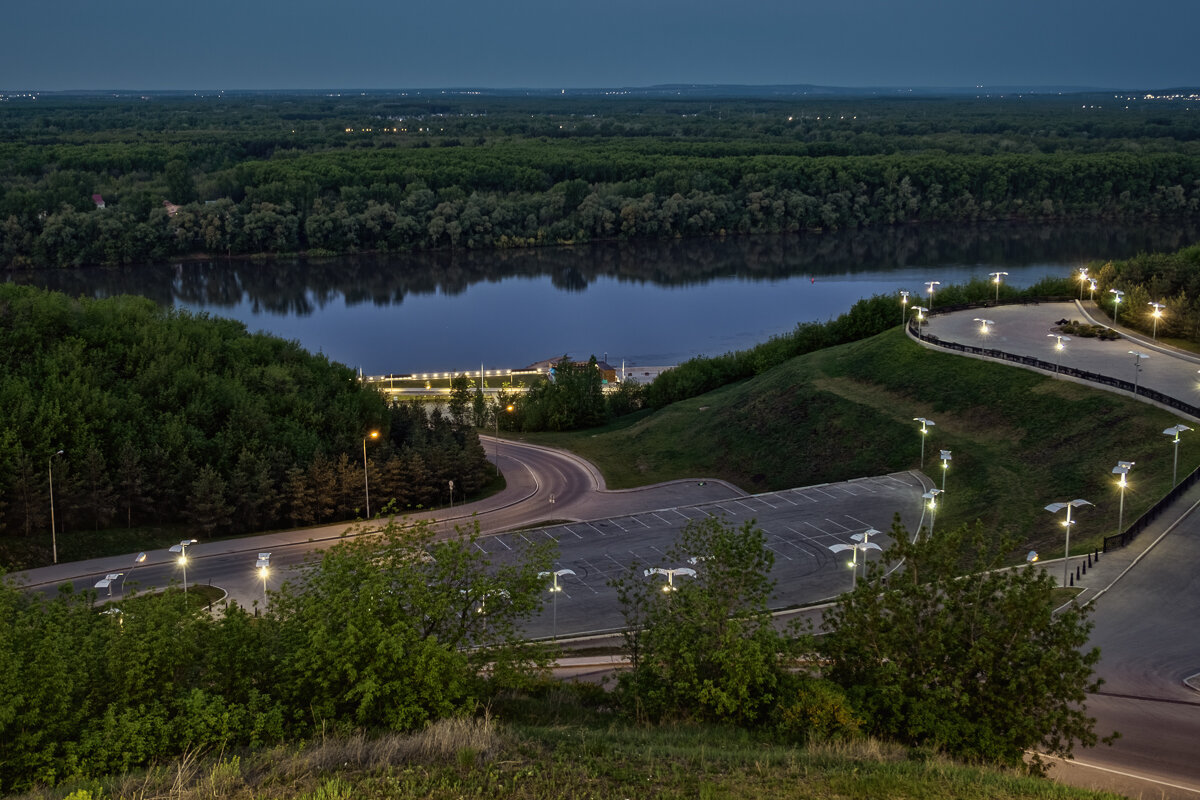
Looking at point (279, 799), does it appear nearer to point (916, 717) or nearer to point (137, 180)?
point (916, 717)

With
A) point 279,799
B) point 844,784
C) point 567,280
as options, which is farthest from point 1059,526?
point 567,280

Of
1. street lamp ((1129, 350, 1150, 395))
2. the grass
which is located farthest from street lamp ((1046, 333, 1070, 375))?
the grass

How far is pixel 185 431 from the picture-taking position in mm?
41812

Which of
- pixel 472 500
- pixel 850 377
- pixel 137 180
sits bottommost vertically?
pixel 472 500

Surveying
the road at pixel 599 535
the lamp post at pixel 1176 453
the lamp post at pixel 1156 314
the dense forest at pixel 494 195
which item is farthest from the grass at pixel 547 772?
the dense forest at pixel 494 195

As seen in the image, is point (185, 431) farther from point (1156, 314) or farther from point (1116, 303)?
point (1116, 303)

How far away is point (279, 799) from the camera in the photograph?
12977 mm

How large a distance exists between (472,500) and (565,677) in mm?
20700

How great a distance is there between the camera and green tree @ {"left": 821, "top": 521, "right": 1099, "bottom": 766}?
1570cm

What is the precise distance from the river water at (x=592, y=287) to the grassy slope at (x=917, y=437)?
967 inches

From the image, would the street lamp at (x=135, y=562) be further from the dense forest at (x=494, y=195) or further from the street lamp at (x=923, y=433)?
the dense forest at (x=494, y=195)

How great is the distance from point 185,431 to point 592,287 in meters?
62.5

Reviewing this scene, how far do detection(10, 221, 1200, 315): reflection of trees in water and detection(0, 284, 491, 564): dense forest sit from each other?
154 feet

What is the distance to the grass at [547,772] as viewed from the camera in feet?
43.7
